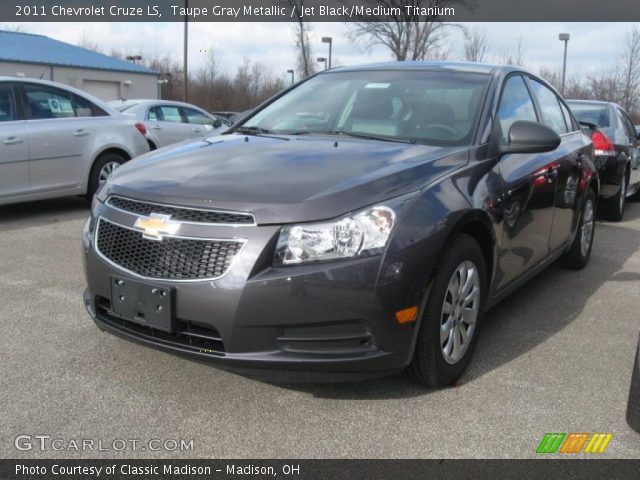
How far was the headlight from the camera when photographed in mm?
2496

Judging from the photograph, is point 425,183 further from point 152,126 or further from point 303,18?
point 303,18

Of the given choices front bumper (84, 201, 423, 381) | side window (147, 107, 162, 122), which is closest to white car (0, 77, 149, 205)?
side window (147, 107, 162, 122)

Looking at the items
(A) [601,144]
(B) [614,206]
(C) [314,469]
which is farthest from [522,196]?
(B) [614,206]

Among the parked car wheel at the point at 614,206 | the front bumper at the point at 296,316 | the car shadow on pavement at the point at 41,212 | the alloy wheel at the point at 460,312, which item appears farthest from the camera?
the parked car wheel at the point at 614,206

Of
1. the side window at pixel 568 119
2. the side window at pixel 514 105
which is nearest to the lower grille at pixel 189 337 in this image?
the side window at pixel 514 105

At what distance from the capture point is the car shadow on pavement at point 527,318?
9.73 ft

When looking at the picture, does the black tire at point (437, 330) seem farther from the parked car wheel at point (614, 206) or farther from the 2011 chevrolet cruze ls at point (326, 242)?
the parked car wheel at point (614, 206)

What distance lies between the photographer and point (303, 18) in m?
27.1

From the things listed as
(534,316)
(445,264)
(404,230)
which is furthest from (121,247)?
(534,316)

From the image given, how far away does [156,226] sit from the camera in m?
2.66

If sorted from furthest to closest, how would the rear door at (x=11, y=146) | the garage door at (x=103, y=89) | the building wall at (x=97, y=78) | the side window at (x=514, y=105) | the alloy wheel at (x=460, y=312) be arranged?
the garage door at (x=103, y=89) → the building wall at (x=97, y=78) → the rear door at (x=11, y=146) → the side window at (x=514, y=105) → the alloy wheel at (x=460, y=312)

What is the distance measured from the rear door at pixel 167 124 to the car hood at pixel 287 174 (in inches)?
311

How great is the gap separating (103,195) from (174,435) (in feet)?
4.05

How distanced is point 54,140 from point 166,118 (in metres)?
4.53
